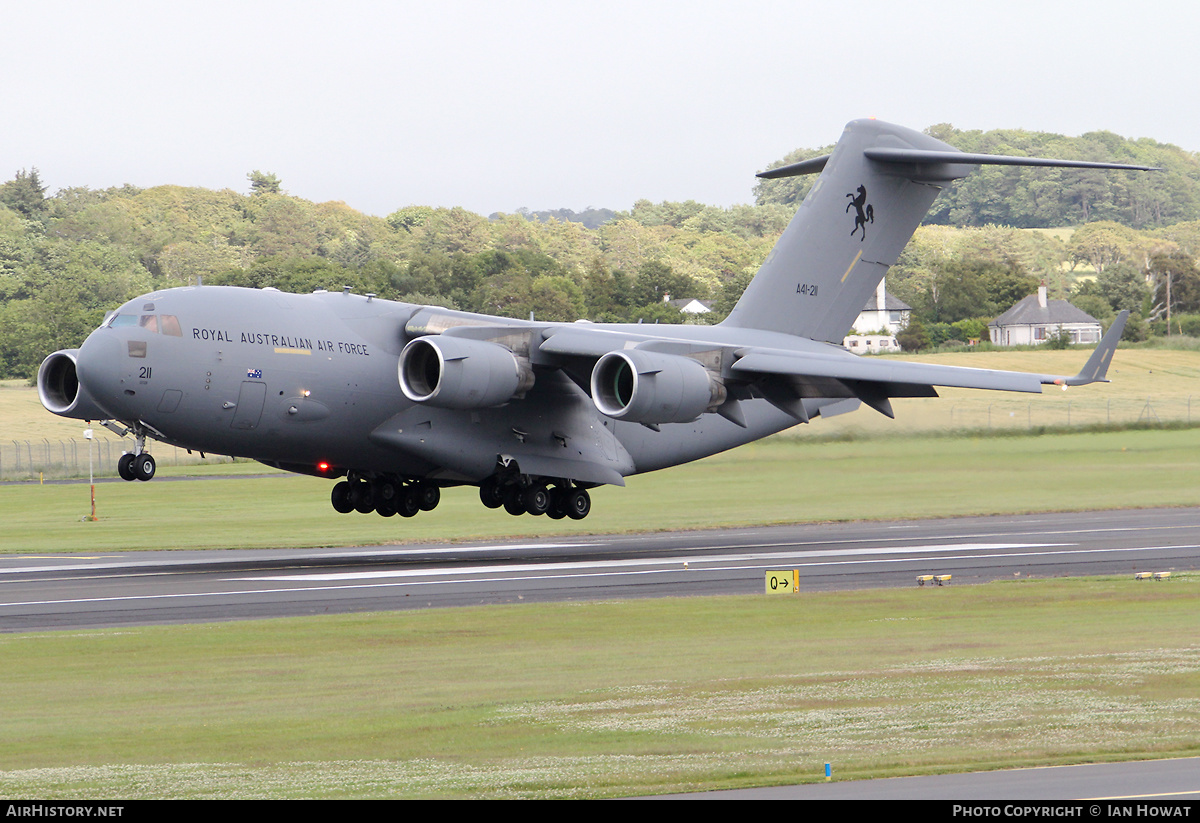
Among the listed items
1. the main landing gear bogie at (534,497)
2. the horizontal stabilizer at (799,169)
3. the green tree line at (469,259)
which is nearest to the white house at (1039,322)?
the green tree line at (469,259)

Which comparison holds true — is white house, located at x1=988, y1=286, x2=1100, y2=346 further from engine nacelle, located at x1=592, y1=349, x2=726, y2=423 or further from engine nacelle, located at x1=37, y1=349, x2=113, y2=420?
engine nacelle, located at x1=37, y1=349, x2=113, y2=420

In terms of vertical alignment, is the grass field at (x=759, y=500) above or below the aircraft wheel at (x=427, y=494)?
below

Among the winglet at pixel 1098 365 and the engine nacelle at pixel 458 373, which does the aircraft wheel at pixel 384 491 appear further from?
the winglet at pixel 1098 365

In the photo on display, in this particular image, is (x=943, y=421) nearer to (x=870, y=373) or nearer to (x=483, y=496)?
(x=870, y=373)

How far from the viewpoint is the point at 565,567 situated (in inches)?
981

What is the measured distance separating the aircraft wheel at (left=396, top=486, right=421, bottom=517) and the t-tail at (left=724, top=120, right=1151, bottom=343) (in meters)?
7.21

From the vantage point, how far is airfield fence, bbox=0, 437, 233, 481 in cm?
5325

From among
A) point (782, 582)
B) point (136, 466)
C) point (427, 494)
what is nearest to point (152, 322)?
point (136, 466)

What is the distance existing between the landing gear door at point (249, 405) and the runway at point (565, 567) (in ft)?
8.31

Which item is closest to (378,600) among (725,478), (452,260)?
(725,478)

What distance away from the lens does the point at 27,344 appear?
213ft

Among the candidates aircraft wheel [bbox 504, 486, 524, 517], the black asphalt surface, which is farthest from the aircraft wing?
aircraft wheel [bbox 504, 486, 524, 517]

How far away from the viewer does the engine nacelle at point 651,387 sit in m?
23.8

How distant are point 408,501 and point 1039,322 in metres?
66.4
